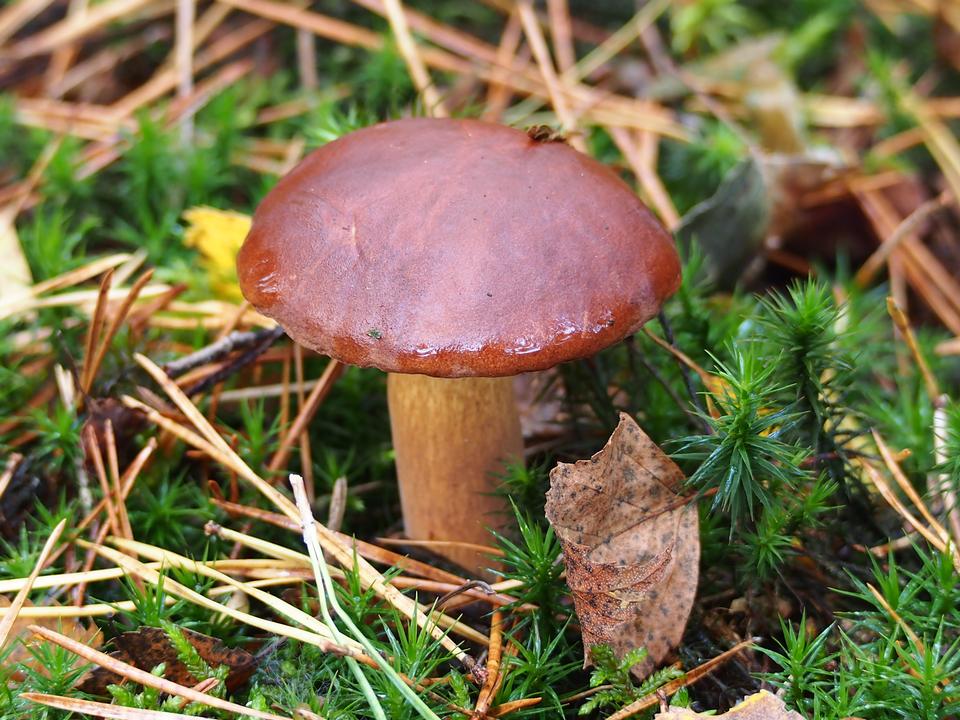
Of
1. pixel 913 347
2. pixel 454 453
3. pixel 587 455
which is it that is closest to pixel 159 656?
pixel 454 453

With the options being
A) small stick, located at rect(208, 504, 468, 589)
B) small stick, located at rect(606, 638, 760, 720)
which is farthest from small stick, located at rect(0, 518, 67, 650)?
small stick, located at rect(606, 638, 760, 720)

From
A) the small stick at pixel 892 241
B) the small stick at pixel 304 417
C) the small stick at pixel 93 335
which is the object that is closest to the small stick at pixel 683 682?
the small stick at pixel 304 417

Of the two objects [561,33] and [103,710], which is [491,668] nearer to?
[103,710]

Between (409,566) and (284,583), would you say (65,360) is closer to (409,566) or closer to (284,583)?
(284,583)

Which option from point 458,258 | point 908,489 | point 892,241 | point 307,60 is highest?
point 307,60

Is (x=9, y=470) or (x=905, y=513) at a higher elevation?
(x=9, y=470)

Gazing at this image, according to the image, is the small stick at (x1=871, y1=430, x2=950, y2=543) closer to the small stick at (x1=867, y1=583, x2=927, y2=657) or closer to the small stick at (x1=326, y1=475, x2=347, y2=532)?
the small stick at (x1=867, y1=583, x2=927, y2=657)

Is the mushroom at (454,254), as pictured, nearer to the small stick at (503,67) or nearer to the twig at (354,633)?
the twig at (354,633)
